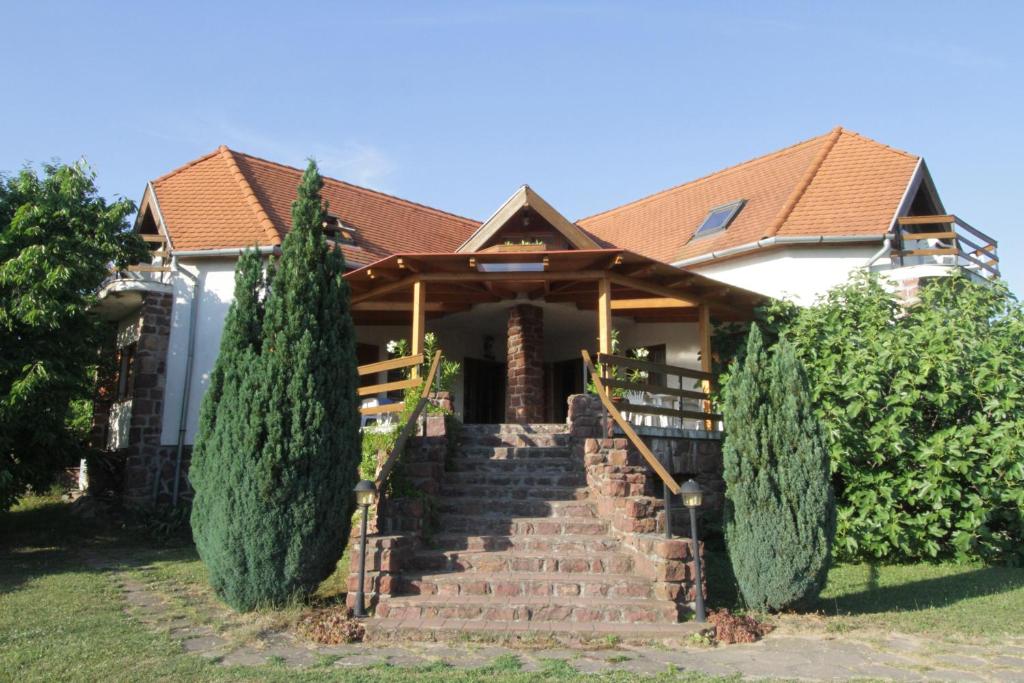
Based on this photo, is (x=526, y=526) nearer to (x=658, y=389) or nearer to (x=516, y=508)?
(x=516, y=508)

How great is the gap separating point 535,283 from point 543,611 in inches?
264

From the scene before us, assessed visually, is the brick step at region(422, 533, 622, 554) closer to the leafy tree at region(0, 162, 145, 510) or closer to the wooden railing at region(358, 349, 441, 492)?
the wooden railing at region(358, 349, 441, 492)

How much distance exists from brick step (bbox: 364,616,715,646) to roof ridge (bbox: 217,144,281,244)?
8.88 m

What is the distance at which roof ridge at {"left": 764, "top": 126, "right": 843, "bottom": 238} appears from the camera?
14625 millimetres

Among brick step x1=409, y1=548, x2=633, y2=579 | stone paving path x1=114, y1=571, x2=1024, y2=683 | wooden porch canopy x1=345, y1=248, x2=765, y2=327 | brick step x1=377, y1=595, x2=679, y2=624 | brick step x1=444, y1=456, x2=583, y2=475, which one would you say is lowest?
stone paving path x1=114, y1=571, x2=1024, y2=683

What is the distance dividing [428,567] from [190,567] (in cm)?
386

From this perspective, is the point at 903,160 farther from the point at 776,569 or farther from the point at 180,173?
the point at 180,173

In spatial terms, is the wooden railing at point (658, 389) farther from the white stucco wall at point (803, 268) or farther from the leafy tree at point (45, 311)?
the leafy tree at point (45, 311)

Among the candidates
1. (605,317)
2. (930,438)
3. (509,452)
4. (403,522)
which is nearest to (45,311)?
(403,522)

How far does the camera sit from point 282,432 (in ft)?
26.0

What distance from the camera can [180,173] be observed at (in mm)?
16734

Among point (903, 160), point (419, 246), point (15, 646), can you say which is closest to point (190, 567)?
point (15, 646)

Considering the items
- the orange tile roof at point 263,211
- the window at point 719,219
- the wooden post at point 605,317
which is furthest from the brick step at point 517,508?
the window at point 719,219

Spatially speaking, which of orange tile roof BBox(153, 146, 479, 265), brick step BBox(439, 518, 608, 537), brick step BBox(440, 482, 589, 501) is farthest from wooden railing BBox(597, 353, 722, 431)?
orange tile roof BBox(153, 146, 479, 265)
